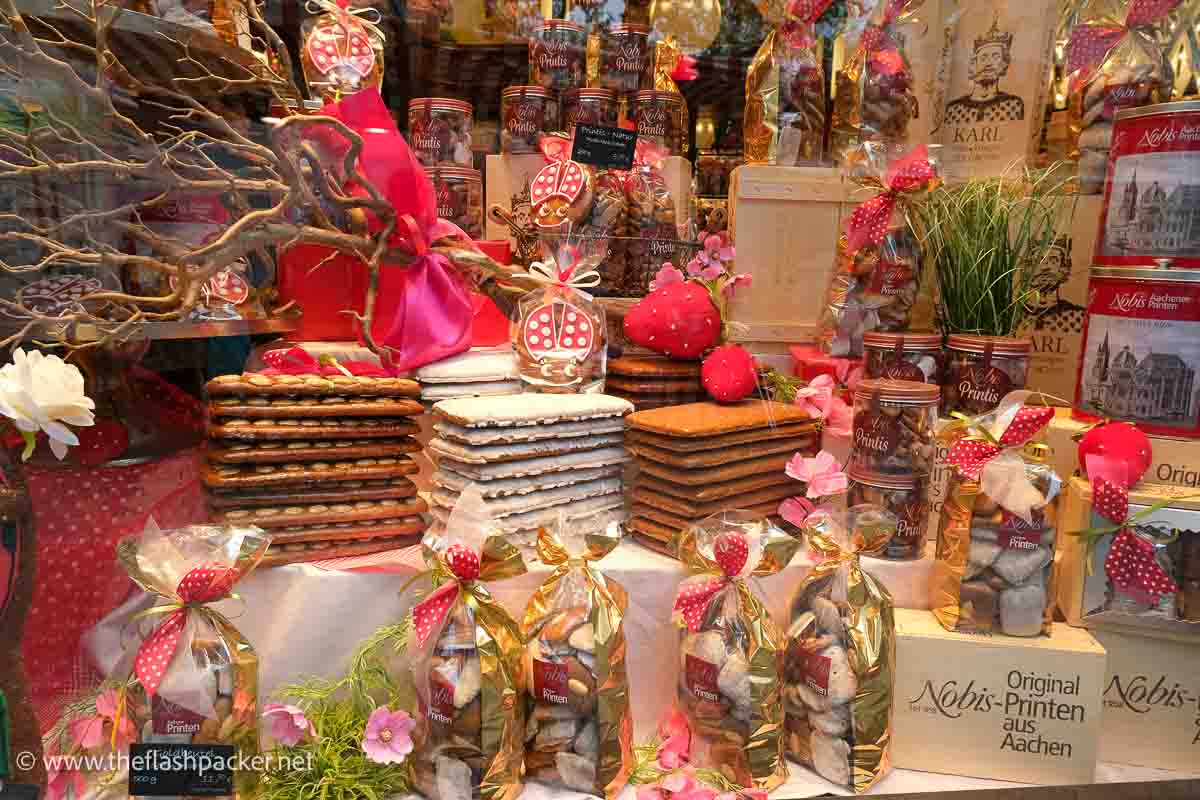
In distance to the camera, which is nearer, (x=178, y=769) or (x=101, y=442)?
(x=178, y=769)

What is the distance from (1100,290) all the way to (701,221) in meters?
1.15

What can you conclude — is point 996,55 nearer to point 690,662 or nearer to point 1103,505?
point 1103,505

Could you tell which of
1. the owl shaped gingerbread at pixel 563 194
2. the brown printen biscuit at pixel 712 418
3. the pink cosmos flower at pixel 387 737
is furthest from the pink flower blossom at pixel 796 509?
the owl shaped gingerbread at pixel 563 194

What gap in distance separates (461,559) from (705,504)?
53 cm

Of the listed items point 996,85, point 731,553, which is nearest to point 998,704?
point 731,553

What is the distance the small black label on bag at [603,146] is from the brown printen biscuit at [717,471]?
33.9 inches

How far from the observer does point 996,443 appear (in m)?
1.37

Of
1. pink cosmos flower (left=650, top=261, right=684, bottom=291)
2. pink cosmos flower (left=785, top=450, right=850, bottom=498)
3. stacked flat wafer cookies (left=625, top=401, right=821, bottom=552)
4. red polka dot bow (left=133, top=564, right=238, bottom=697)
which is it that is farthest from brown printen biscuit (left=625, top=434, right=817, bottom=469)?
red polka dot bow (left=133, top=564, right=238, bottom=697)

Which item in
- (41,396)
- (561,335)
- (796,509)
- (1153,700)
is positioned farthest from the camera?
(561,335)

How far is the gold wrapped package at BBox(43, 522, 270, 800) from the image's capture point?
3.88 ft

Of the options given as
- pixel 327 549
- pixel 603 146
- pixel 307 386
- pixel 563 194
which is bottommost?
pixel 327 549

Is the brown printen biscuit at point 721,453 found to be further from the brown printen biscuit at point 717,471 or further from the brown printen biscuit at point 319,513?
the brown printen biscuit at point 319,513

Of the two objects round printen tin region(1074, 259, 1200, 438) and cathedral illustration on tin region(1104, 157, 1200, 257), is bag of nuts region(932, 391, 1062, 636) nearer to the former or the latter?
round printen tin region(1074, 259, 1200, 438)

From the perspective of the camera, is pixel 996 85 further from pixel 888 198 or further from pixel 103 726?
pixel 103 726
